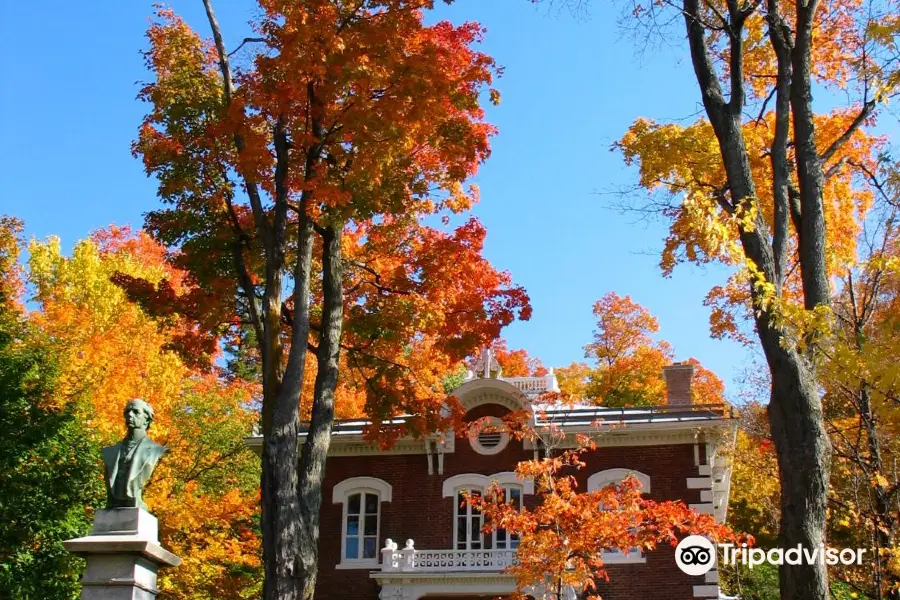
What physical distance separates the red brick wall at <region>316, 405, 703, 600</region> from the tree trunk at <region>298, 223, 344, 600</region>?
750 centimetres

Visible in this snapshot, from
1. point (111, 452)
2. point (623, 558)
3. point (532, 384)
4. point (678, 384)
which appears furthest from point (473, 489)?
point (111, 452)

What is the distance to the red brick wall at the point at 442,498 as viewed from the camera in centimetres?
2119

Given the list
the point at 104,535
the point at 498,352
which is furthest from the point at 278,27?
the point at 498,352

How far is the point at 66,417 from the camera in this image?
2127cm

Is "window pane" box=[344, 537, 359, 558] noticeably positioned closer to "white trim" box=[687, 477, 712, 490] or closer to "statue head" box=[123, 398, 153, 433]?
"white trim" box=[687, 477, 712, 490]

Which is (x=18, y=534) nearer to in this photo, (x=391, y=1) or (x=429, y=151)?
(x=429, y=151)

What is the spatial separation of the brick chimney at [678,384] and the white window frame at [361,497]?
24.5 feet

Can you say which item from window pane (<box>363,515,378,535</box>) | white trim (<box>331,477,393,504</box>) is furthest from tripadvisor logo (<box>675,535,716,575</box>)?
window pane (<box>363,515,378,535</box>)

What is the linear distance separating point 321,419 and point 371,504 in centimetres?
906

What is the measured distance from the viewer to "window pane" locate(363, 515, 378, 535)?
2331 cm

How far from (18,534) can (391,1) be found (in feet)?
43.9

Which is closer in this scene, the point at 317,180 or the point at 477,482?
the point at 317,180

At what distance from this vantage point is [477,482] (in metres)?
22.8

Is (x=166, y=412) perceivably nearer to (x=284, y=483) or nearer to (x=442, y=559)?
(x=442, y=559)
